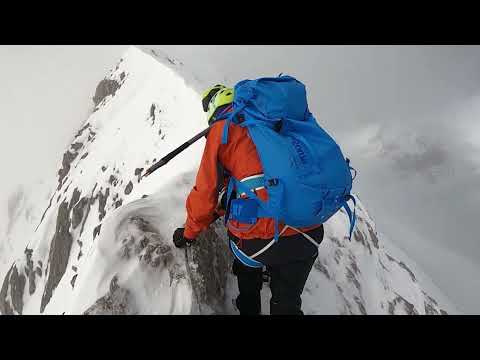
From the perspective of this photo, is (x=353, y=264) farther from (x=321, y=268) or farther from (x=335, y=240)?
(x=321, y=268)

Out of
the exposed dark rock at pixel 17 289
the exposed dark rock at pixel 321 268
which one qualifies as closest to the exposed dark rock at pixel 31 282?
the exposed dark rock at pixel 17 289

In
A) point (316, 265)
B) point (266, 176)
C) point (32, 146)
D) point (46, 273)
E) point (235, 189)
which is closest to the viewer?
point (266, 176)

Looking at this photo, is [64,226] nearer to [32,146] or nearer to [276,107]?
[276,107]

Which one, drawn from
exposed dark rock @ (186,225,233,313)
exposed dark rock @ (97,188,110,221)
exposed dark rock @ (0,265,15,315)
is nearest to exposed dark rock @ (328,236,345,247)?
exposed dark rock @ (186,225,233,313)

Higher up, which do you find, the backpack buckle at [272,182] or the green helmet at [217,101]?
the green helmet at [217,101]

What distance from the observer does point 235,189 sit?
3865mm

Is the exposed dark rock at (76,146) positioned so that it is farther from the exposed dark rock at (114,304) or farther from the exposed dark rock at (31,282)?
the exposed dark rock at (114,304)

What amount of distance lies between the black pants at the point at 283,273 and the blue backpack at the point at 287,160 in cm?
25

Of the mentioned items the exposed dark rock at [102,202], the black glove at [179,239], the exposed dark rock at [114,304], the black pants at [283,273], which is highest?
the exposed dark rock at [102,202]

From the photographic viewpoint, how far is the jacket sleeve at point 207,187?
3557 millimetres

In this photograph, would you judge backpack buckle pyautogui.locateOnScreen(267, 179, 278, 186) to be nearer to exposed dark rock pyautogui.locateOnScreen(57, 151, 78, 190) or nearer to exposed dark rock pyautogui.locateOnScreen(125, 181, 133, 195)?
exposed dark rock pyautogui.locateOnScreen(125, 181, 133, 195)
